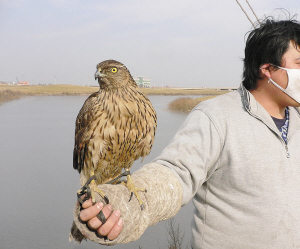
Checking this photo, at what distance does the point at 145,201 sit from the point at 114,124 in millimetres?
528

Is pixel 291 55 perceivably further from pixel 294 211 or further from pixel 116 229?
pixel 116 229

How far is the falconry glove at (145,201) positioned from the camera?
1.34m

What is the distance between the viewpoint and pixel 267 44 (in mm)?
2133

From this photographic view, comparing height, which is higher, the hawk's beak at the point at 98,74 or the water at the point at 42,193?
the hawk's beak at the point at 98,74

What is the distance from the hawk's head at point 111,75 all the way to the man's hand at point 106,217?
2.97 ft

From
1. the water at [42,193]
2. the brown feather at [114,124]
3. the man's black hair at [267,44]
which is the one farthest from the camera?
the water at [42,193]

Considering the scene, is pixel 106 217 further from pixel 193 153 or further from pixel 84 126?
pixel 84 126

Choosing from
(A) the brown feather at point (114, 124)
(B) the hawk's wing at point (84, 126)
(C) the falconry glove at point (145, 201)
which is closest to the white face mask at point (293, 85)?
(A) the brown feather at point (114, 124)

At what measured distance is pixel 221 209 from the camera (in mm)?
1804

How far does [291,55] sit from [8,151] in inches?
528

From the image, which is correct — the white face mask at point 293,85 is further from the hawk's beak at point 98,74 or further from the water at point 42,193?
the water at point 42,193

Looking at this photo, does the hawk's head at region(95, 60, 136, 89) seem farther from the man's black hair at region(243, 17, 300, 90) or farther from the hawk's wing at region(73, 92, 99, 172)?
the man's black hair at region(243, 17, 300, 90)

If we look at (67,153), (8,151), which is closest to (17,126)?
(8,151)

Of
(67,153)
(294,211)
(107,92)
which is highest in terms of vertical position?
(107,92)
